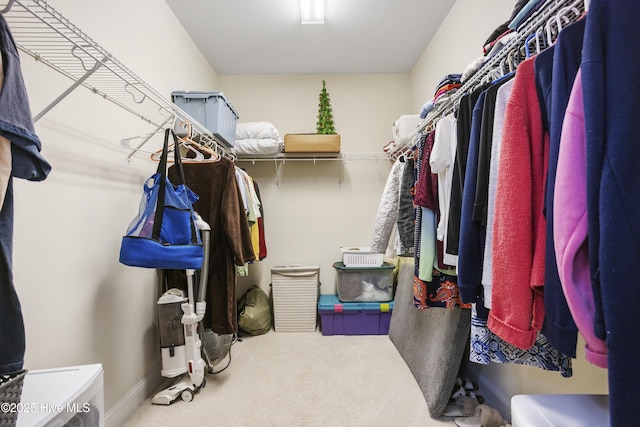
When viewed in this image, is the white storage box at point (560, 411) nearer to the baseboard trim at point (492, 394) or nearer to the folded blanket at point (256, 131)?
the baseboard trim at point (492, 394)

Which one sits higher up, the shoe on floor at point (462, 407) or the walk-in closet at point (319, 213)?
the walk-in closet at point (319, 213)

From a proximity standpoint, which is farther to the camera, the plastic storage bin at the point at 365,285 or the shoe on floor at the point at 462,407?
the plastic storage bin at the point at 365,285

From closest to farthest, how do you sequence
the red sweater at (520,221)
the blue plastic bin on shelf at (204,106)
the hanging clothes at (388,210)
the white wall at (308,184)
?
the red sweater at (520,221) < the hanging clothes at (388,210) < the blue plastic bin on shelf at (204,106) < the white wall at (308,184)

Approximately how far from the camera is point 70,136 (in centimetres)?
119

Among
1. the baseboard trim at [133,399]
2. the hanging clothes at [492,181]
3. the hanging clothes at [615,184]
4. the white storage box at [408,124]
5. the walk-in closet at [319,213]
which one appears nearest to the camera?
the hanging clothes at [615,184]

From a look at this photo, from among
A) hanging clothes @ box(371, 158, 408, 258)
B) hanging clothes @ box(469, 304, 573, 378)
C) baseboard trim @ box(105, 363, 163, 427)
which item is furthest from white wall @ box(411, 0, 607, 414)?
baseboard trim @ box(105, 363, 163, 427)

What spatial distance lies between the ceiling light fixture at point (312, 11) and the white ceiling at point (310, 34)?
55 mm

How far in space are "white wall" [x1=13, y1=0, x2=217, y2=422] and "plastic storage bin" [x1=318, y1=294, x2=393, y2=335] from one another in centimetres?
135

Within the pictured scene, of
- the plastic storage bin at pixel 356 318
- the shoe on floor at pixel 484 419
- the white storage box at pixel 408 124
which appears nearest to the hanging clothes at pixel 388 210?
the white storage box at pixel 408 124

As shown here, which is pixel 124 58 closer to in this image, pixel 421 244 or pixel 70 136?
pixel 70 136

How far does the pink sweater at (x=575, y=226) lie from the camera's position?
0.50 meters

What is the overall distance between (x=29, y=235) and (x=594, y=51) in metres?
1.71

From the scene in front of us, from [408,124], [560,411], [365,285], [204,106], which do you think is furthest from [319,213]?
[560,411]

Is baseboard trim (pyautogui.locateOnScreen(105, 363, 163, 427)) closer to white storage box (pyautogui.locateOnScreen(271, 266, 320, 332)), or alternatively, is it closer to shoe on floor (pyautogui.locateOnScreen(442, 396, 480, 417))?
white storage box (pyautogui.locateOnScreen(271, 266, 320, 332))
